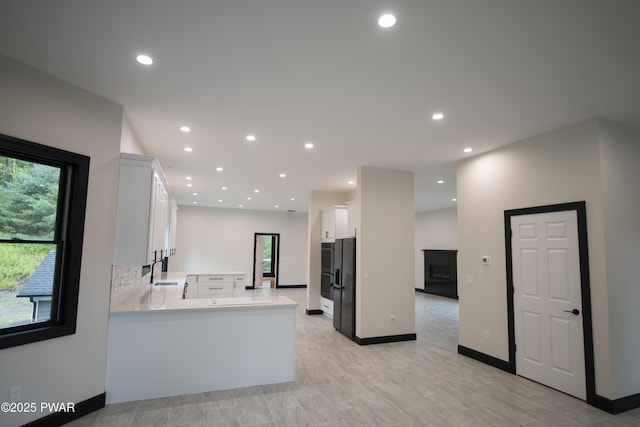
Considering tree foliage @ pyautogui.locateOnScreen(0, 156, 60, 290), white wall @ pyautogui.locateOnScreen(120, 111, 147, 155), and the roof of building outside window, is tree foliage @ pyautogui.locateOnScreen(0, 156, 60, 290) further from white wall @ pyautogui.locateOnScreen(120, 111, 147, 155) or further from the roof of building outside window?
white wall @ pyautogui.locateOnScreen(120, 111, 147, 155)

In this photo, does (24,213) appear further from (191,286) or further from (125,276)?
(191,286)

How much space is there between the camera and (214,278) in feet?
22.2

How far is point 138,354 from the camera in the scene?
10.7 feet

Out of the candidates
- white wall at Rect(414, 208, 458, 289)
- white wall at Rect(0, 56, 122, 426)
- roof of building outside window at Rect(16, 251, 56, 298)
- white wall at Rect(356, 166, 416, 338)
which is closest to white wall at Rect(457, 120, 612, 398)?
white wall at Rect(356, 166, 416, 338)

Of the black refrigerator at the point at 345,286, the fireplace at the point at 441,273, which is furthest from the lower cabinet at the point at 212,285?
the fireplace at the point at 441,273

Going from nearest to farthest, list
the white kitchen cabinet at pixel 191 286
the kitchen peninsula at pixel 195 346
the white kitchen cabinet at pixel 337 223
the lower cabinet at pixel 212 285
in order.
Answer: the kitchen peninsula at pixel 195 346
the white kitchen cabinet at pixel 191 286
the lower cabinet at pixel 212 285
the white kitchen cabinet at pixel 337 223

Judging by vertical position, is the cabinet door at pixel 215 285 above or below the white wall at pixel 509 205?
below

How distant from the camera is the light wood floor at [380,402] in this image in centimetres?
294

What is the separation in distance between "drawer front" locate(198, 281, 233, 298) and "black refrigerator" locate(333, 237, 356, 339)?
2217mm

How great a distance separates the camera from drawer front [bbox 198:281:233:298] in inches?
260

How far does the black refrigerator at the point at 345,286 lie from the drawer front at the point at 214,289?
7.28 ft

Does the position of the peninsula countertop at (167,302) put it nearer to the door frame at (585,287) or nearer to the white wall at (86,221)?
the white wall at (86,221)

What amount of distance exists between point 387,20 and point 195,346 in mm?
3393

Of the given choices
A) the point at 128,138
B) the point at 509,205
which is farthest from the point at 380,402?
the point at 128,138
